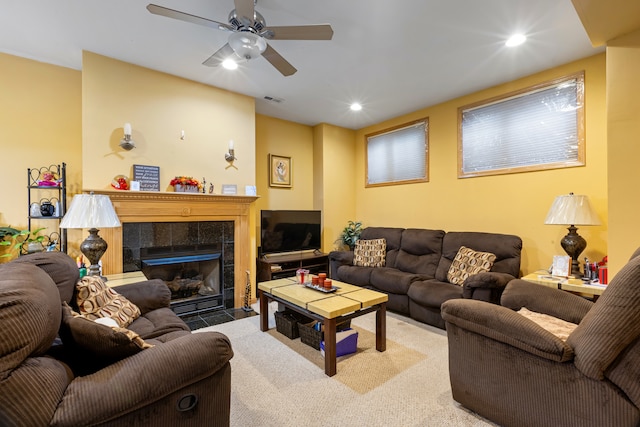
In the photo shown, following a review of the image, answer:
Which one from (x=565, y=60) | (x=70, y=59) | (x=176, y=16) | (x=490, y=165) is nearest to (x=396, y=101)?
(x=490, y=165)

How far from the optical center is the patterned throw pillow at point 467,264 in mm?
3212

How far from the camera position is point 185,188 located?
341 centimetres

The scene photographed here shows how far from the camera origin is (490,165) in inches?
147

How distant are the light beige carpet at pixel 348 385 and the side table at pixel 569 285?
1046 millimetres

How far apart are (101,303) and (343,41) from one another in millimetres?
2849

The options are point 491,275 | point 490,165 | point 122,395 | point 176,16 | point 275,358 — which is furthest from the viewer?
point 490,165

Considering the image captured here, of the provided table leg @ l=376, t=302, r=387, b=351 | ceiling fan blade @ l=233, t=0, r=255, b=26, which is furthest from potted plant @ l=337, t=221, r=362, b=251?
ceiling fan blade @ l=233, t=0, r=255, b=26

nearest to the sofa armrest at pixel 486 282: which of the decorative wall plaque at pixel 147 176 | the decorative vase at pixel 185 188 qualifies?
the decorative vase at pixel 185 188

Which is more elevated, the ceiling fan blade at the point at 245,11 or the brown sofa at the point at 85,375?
the ceiling fan blade at the point at 245,11

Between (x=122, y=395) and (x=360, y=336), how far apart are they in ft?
7.44

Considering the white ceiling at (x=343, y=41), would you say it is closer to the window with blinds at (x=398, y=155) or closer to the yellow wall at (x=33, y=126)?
the yellow wall at (x=33, y=126)

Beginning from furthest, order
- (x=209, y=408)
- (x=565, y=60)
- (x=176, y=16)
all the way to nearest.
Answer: (x=565, y=60) → (x=176, y=16) → (x=209, y=408)

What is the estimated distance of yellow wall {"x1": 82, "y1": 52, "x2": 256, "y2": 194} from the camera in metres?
2.97

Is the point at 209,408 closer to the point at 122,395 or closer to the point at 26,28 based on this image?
the point at 122,395
